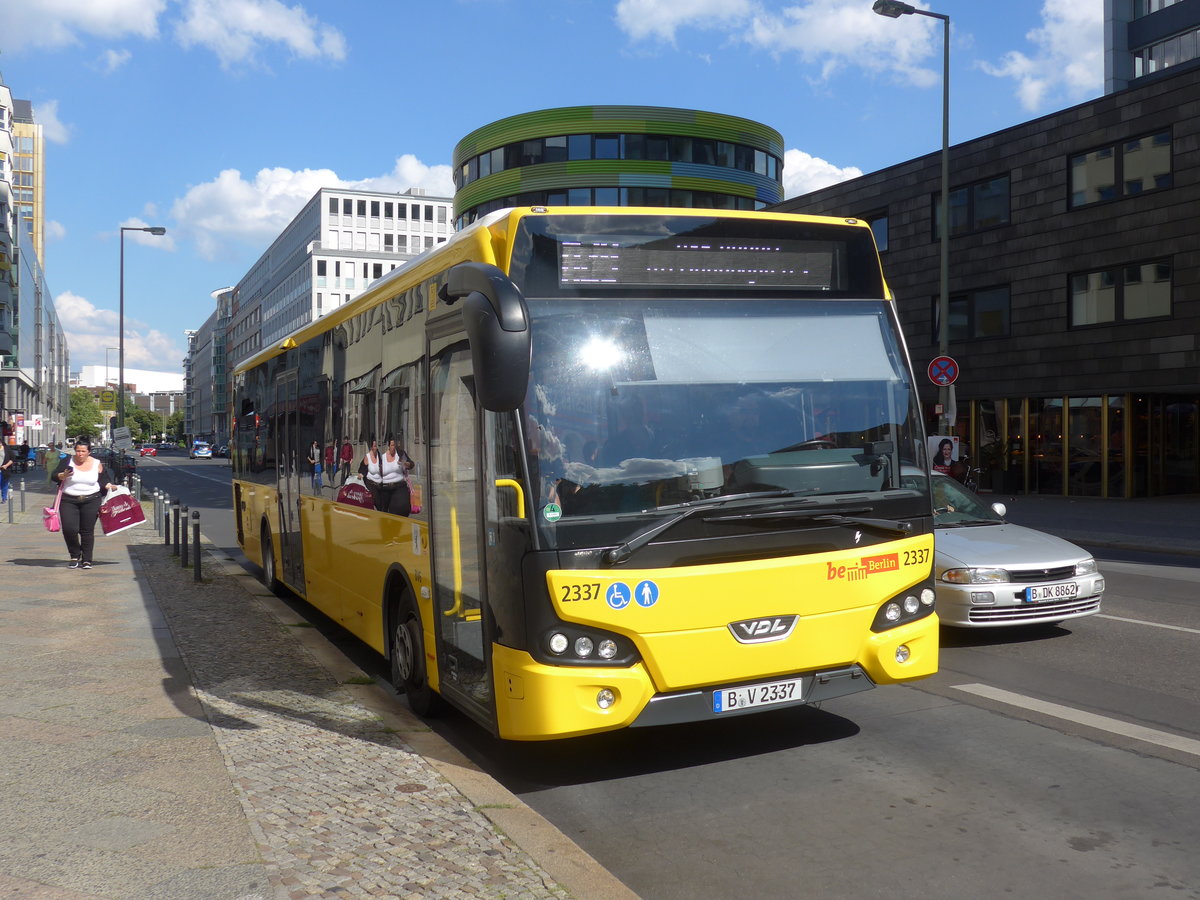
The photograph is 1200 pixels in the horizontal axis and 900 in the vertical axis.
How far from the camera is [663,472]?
5316 mm

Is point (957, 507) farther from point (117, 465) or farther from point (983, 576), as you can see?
point (117, 465)

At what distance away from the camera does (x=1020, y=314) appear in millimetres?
30859

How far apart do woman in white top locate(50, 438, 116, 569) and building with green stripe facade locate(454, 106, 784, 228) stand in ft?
147

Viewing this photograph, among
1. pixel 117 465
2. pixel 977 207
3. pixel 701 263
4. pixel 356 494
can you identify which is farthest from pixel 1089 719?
pixel 117 465

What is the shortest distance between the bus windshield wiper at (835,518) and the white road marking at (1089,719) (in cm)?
176

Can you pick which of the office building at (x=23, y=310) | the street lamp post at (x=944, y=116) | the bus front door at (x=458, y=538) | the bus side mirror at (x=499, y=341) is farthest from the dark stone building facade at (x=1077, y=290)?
the office building at (x=23, y=310)

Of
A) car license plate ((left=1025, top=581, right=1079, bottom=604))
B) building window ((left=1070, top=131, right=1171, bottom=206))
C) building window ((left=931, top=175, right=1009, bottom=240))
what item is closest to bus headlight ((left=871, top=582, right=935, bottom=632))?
car license plate ((left=1025, top=581, right=1079, bottom=604))

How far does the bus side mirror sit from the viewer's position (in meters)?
4.82

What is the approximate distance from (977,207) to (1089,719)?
2793 cm

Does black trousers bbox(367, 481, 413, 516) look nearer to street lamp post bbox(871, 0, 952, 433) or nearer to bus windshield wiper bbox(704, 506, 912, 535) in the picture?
bus windshield wiper bbox(704, 506, 912, 535)

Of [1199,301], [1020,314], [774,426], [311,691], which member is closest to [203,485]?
[1020,314]

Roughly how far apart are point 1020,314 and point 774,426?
90.5 feet

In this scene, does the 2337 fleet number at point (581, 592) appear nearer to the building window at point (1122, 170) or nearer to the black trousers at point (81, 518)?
the black trousers at point (81, 518)

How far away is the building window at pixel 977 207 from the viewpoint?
31.4 meters
